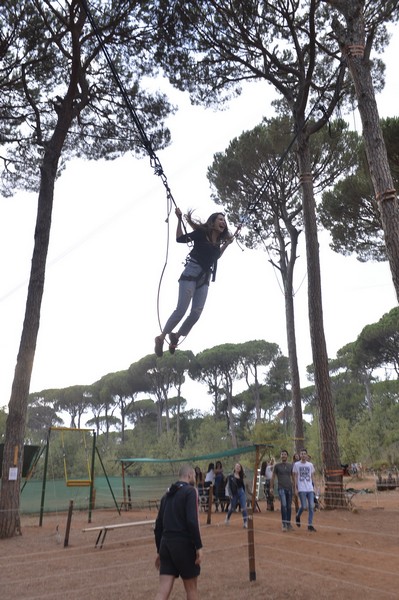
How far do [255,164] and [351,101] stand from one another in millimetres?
3837

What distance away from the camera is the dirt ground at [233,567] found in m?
4.85

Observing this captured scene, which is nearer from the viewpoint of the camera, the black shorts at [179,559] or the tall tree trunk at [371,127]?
the black shorts at [179,559]

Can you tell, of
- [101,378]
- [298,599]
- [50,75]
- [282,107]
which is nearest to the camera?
[298,599]

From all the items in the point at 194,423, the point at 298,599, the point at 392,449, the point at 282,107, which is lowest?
the point at 298,599

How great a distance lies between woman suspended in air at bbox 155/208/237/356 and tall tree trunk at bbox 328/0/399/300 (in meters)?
1.77

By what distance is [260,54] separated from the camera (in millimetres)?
11133

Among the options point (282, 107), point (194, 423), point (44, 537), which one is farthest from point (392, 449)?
point (44, 537)

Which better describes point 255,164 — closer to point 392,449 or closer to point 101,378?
point 392,449

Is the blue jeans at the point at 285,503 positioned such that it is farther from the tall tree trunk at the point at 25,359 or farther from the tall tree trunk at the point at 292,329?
the tall tree trunk at the point at 292,329

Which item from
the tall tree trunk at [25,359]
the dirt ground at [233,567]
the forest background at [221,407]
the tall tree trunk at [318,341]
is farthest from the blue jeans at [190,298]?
the forest background at [221,407]

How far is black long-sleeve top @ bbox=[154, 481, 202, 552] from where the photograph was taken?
3.48 metres

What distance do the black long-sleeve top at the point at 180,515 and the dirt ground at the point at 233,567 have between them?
1529 mm

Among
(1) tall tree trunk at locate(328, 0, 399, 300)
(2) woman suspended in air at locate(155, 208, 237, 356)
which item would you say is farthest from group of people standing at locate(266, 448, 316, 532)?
(2) woman suspended in air at locate(155, 208, 237, 356)

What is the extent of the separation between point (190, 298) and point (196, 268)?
0.89ft
